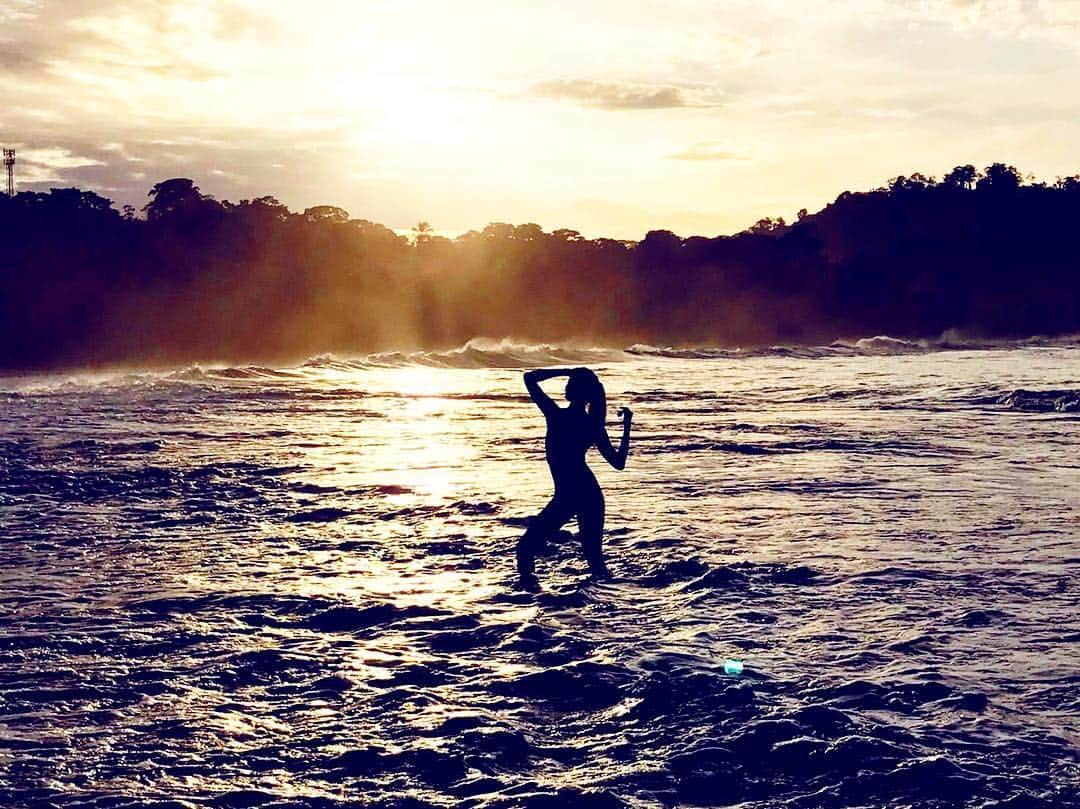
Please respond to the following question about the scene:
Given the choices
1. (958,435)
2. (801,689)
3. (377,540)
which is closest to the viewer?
(801,689)

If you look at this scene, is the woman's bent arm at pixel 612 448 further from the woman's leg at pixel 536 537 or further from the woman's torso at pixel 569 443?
the woman's leg at pixel 536 537

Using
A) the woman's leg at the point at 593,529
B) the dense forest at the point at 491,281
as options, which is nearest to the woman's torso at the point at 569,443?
the woman's leg at the point at 593,529

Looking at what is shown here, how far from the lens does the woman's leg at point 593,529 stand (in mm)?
9719

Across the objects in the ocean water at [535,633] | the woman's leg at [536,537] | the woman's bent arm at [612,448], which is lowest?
the ocean water at [535,633]

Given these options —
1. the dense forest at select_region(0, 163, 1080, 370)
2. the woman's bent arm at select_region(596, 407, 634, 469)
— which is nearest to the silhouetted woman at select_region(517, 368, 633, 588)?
the woman's bent arm at select_region(596, 407, 634, 469)

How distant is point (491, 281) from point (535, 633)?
91.8 meters

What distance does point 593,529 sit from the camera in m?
9.88

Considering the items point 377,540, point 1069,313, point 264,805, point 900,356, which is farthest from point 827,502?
point 1069,313

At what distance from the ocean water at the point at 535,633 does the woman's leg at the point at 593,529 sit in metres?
0.22

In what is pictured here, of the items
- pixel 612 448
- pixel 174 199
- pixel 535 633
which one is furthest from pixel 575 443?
pixel 174 199

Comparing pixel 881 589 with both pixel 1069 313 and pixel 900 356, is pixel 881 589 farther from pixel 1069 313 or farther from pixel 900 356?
pixel 1069 313

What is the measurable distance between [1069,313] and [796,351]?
56.0 meters

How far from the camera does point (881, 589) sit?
382 inches

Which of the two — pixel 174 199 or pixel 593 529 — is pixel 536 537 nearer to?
pixel 593 529
